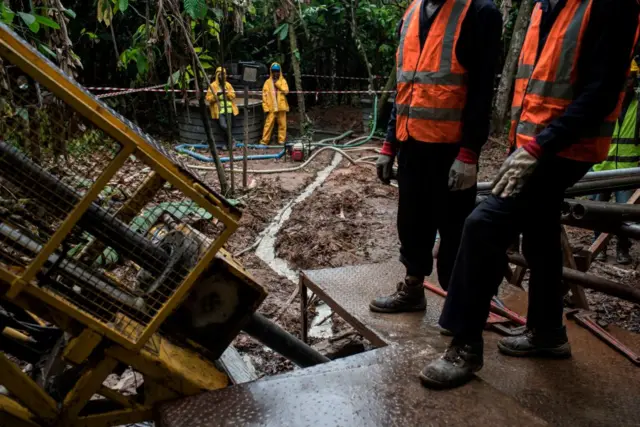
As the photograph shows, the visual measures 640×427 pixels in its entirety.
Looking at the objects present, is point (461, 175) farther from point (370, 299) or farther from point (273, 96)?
point (273, 96)

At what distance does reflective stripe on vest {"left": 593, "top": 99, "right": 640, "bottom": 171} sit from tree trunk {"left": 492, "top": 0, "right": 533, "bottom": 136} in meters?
4.82

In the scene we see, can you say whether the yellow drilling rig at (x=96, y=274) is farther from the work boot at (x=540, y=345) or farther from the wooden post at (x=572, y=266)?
the wooden post at (x=572, y=266)

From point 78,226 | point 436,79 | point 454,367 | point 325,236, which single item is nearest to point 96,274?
point 78,226

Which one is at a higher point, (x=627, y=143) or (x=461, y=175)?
(x=461, y=175)

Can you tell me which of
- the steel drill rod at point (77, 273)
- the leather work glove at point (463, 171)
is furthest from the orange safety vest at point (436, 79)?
the steel drill rod at point (77, 273)

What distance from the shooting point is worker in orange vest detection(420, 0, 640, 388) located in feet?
6.09

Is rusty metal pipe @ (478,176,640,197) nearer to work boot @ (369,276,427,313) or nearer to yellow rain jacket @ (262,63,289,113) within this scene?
work boot @ (369,276,427,313)

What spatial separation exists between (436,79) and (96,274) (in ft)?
5.62

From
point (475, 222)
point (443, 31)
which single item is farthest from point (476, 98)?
point (475, 222)

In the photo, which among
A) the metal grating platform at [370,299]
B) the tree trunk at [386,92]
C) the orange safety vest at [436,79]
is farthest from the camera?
the tree trunk at [386,92]

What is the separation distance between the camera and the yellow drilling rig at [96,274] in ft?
5.71

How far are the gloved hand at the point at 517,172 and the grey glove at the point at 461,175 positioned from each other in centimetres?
39

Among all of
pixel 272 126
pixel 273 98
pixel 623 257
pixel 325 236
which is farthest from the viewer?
pixel 272 126

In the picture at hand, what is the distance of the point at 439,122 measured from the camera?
8.16 feet
